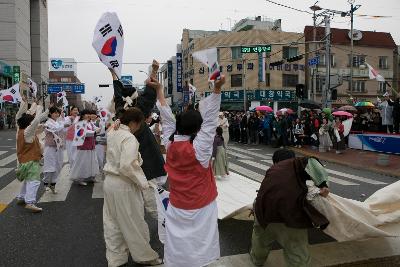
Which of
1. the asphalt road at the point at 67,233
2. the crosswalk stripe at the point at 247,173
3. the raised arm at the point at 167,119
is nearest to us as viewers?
the raised arm at the point at 167,119

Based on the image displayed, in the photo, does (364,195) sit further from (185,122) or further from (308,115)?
(308,115)

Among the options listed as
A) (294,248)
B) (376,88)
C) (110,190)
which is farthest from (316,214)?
(376,88)

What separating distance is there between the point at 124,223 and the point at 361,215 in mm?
2528

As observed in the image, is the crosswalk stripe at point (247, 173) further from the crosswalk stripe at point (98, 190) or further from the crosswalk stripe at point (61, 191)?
the crosswalk stripe at point (61, 191)

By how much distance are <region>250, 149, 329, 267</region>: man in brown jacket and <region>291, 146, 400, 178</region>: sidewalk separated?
9.64 m

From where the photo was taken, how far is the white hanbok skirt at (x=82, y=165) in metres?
9.27

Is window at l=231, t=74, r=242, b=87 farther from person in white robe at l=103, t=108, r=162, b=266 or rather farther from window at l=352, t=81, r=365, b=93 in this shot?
person in white robe at l=103, t=108, r=162, b=266

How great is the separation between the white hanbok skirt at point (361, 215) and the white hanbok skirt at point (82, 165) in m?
6.28

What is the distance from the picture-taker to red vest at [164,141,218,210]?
3537mm

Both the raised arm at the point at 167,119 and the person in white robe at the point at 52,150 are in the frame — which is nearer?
the raised arm at the point at 167,119

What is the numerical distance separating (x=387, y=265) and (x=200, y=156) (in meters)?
2.53

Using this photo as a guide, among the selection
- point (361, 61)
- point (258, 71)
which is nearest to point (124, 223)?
point (258, 71)

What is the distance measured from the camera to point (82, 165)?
30.6ft

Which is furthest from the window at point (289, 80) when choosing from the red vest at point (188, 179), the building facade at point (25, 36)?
the red vest at point (188, 179)
